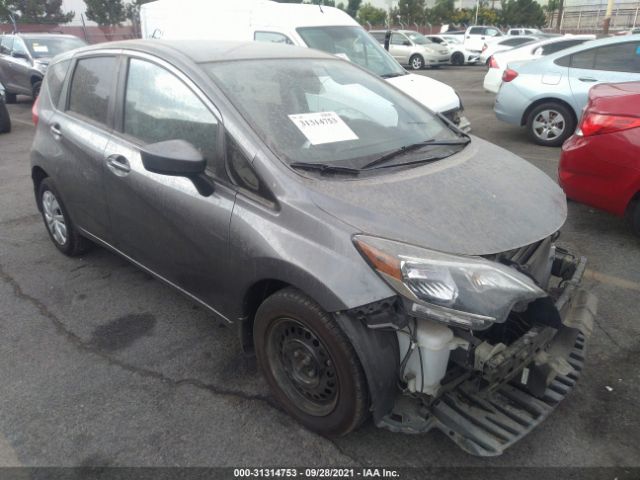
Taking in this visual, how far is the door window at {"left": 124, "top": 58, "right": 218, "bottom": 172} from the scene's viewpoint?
253 cm

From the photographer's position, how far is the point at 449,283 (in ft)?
6.30

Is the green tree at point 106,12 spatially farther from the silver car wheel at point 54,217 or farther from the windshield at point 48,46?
the silver car wheel at point 54,217

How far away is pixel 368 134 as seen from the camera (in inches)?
109

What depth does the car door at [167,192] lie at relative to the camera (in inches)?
98.3

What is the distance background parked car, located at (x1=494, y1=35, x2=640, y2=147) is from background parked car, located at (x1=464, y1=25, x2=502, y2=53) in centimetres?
1676

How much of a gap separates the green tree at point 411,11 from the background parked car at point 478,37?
21051mm

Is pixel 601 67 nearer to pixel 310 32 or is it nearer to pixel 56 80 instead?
pixel 310 32

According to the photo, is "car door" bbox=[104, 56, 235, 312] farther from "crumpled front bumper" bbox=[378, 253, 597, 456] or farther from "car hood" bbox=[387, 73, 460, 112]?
"car hood" bbox=[387, 73, 460, 112]

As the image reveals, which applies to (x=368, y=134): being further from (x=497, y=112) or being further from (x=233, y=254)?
(x=497, y=112)

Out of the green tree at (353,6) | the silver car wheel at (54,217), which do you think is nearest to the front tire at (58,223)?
the silver car wheel at (54,217)

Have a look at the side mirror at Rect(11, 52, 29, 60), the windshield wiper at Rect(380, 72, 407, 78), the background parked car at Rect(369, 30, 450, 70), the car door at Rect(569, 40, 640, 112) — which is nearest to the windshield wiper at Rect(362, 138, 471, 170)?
the windshield wiper at Rect(380, 72, 407, 78)

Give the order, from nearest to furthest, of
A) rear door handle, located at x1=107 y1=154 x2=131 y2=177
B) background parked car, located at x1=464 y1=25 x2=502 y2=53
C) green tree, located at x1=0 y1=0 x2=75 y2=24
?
rear door handle, located at x1=107 y1=154 x2=131 y2=177
background parked car, located at x1=464 y1=25 x2=502 y2=53
green tree, located at x1=0 y1=0 x2=75 y2=24

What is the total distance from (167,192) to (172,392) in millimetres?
1055

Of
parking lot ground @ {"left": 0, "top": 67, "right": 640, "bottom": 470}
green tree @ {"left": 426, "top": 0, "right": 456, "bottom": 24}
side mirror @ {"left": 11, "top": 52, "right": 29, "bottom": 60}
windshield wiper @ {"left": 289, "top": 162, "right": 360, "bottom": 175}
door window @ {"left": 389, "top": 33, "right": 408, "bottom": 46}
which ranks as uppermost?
green tree @ {"left": 426, "top": 0, "right": 456, "bottom": 24}
